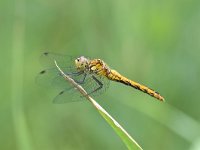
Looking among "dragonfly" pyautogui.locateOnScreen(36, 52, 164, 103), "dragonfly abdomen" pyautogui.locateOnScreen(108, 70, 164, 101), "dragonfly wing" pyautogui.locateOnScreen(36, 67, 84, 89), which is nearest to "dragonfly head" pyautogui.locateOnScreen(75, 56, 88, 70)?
"dragonfly" pyautogui.locateOnScreen(36, 52, 164, 103)

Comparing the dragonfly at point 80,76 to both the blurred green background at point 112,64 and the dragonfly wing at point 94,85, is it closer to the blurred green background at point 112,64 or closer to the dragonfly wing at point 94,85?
the dragonfly wing at point 94,85

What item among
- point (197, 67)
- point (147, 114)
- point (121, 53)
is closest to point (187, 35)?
point (197, 67)

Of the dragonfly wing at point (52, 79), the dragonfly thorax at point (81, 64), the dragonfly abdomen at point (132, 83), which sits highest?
the dragonfly thorax at point (81, 64)

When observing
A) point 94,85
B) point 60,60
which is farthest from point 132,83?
point 60,60

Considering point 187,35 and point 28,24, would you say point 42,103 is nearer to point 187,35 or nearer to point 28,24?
point 28,24

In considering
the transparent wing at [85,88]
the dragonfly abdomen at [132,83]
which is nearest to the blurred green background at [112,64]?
the dragonfly abdomen at [132,83]

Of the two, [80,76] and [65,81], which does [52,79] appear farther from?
[80,76]

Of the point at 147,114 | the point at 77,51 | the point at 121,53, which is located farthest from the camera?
the point at 77,51

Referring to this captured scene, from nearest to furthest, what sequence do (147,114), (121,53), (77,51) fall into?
(147,114)
(121,53)
(77,51)
